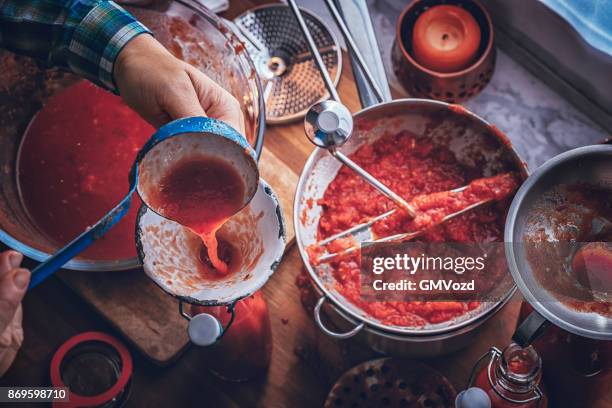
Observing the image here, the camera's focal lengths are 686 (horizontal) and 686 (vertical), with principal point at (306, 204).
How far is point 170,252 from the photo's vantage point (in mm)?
1169

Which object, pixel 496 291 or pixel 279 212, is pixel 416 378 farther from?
pixel 279 212

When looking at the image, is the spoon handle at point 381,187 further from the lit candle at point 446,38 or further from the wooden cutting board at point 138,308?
the lit candle at point 446,38

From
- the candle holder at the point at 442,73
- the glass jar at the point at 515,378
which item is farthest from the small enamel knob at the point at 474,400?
the candle holder at the point at 442,73

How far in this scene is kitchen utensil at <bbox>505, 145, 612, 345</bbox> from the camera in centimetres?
107

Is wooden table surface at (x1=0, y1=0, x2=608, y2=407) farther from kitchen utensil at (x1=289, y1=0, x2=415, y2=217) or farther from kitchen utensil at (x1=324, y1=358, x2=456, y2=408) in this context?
kitchen utensil at (x1=289, y1=0, x2=415, y2=217)

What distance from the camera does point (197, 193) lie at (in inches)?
43.0

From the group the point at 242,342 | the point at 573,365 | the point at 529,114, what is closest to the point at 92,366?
the point at 242,342

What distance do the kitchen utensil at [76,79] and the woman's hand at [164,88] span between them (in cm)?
14

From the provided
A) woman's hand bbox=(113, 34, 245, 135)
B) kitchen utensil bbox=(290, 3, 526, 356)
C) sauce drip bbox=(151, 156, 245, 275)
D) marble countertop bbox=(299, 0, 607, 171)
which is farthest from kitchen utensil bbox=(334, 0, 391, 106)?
sauce drip bbox=(151, 156, 245, 275)

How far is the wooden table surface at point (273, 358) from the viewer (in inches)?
56.1

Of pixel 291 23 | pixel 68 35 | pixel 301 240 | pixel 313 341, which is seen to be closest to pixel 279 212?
pixel 301 240

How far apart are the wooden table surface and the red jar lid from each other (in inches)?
1.2

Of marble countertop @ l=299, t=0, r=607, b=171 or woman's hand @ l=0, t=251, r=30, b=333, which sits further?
marble countertop @ l=299, t=0, r=607, b=171

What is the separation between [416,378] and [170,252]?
568mm
